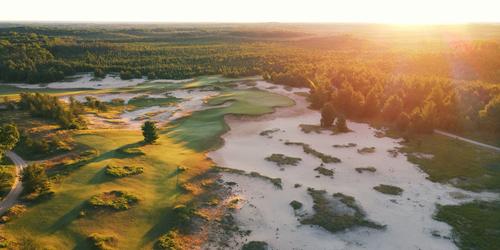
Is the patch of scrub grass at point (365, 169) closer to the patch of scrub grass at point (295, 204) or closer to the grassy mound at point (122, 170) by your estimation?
the patch of scrub grass at point (295, 204)

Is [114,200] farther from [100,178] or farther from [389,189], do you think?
[389,189]

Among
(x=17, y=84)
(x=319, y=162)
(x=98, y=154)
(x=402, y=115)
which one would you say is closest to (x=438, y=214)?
(x=319, y=162)

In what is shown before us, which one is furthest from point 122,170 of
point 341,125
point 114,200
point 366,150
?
point 341,125

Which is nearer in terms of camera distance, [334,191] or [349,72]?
[334,191]

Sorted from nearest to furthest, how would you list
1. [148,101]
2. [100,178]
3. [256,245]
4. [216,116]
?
[256,245], [100,178], [216,116], [148,101]

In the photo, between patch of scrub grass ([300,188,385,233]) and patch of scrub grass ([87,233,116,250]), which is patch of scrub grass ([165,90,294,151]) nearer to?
patch of scrub grass ([300,188,385,233])
